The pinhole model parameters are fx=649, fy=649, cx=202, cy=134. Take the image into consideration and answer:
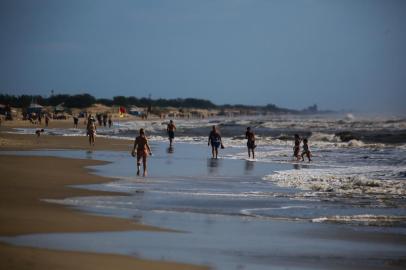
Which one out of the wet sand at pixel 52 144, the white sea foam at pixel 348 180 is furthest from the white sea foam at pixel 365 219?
the wet sand at pixel 52 144

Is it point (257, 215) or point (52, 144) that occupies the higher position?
point (52, 144)

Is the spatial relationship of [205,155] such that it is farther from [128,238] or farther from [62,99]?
[62,99]

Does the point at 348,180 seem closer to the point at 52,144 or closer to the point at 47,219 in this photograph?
the point at 47,219

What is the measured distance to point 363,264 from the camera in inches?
332

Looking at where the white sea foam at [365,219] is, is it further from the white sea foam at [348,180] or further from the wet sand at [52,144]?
the wet sand at [52,144]

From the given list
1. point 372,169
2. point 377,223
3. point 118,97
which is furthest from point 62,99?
point 377,223

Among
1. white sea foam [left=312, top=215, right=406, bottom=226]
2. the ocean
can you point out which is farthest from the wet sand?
white sea foam [left=312, top=215, right=406, bottom=226]

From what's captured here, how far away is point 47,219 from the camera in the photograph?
10.6m

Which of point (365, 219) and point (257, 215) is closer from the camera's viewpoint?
point (365, 219)

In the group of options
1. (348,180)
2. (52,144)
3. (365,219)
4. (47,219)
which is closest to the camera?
(47,219)

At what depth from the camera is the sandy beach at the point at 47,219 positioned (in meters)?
7.72

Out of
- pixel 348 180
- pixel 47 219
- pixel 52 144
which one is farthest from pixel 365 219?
pixel 52 144

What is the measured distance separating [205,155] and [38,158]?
8584 mm

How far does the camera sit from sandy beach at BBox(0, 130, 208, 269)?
7719mm
